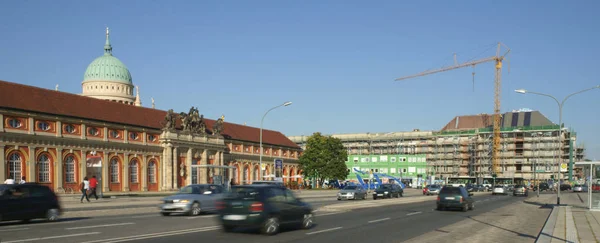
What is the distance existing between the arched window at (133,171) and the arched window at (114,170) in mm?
2151

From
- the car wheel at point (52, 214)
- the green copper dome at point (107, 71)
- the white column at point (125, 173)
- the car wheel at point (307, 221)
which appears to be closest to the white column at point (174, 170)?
the white column at point (125, 173)

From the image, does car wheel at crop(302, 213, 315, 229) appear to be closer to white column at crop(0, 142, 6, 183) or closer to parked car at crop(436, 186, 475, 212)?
parked car at crop(436, 186, 475, 212)

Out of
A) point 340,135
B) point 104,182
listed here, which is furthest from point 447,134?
point 104,182

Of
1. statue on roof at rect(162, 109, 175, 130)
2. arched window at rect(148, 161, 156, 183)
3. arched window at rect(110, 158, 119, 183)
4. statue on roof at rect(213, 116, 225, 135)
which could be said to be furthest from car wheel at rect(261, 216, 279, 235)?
statue on roof at rect(213, 116, 225, 135)

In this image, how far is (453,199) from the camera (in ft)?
101

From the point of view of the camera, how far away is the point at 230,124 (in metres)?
96.4

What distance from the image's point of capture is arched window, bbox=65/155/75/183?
59.8 metres

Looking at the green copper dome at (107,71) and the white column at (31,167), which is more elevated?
the green copper dome at (107,71)

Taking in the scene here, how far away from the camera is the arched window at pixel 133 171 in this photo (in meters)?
68.9

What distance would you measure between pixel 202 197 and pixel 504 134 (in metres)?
120

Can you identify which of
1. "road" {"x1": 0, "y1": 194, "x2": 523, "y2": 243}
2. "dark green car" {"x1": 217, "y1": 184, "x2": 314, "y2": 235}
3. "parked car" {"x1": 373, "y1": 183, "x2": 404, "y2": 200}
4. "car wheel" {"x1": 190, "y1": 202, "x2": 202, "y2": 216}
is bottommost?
"parked car" {"x1": 373, "y1": 183, "x2": 404, "y2": 200}

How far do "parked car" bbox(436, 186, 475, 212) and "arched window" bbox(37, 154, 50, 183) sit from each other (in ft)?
138

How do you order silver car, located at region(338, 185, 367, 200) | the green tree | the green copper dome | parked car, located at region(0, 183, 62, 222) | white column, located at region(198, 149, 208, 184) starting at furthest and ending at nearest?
1. the green copper dome
2. the green tree
3. white column, located at region(198, 149, 208, 184)
4. silver car, located at region(338, 185, 367, 200)
5. parked car, located at region(0, 183, 62, 222)

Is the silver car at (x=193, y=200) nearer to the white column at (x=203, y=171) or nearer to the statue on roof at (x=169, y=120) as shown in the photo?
the statue on roof at (x=169, y=120)
